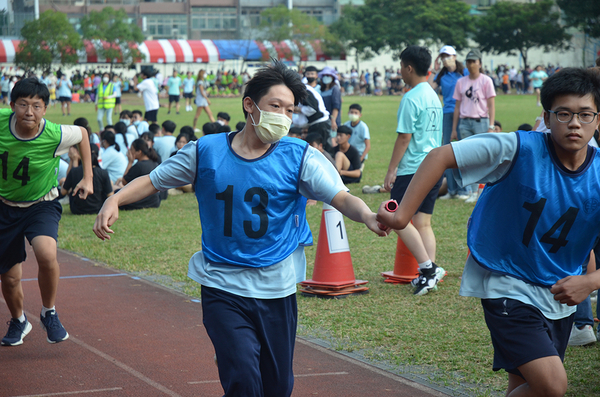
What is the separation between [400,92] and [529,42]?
15.8 metres

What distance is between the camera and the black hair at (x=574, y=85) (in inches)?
122

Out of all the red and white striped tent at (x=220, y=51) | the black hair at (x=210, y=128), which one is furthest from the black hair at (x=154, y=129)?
the red and white striped tent at (x=220, y=51)

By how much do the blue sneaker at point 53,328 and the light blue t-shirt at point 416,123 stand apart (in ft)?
11.4

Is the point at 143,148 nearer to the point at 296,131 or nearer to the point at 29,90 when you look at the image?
the point at 296,131

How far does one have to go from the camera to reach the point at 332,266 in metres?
6.73

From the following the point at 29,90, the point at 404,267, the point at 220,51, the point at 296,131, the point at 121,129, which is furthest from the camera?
the point at 220,51

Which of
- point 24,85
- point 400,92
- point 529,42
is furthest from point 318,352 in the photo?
point 529,42

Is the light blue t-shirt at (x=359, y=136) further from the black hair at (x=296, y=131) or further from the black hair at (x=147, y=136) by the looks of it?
the black hair at (x=147, y=136)

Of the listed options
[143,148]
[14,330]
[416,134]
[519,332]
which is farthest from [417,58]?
[143,148]

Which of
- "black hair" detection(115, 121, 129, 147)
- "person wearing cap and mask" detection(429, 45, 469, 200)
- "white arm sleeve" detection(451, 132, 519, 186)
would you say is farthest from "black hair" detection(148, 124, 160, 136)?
"white arm sleeve" detection(451, 132, 519, 186)

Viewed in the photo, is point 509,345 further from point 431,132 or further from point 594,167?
point 431,132

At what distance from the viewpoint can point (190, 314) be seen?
634 cm

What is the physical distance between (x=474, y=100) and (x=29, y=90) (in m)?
7.25

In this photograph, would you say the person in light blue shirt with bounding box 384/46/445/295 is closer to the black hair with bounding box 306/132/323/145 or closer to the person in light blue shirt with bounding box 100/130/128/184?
the black hair with bounding box 306/132/323/145
